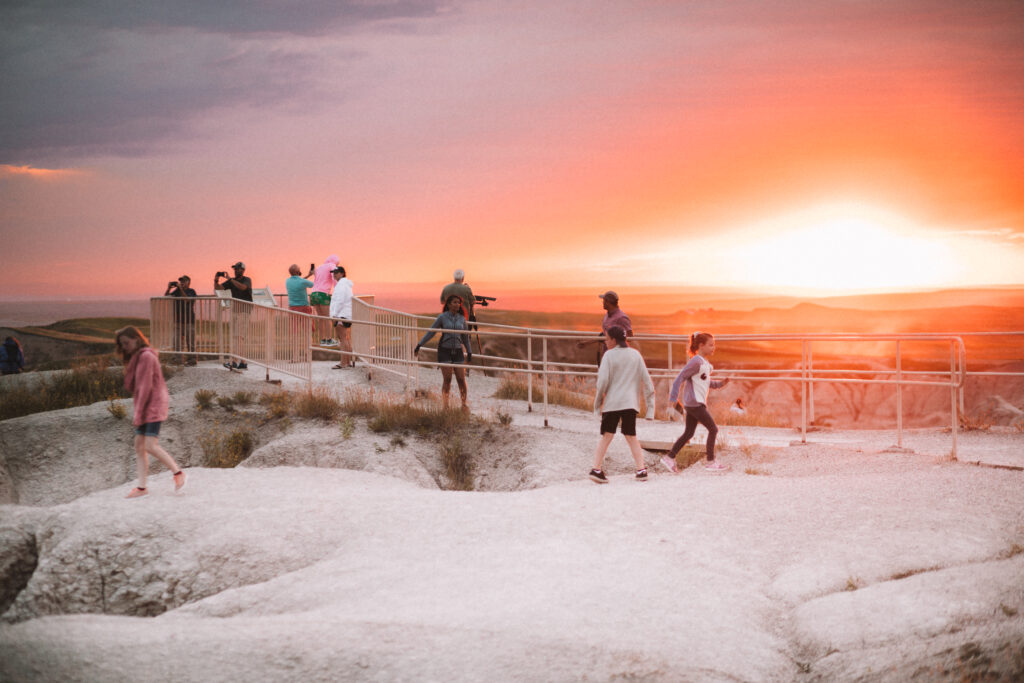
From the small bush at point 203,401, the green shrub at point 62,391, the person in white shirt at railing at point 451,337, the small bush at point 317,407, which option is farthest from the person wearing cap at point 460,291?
the green shrub at point 62,391

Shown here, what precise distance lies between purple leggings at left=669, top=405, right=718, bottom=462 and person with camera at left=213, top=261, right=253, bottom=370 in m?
9.82

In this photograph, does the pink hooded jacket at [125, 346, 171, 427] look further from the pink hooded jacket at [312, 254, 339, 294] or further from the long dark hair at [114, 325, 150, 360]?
the pink hooded jacket at [312, 254, 339, 294]

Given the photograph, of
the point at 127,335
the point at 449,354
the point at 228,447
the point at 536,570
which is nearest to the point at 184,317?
the point at 228,447

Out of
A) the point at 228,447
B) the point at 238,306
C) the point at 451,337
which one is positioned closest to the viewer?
the point at 228,447

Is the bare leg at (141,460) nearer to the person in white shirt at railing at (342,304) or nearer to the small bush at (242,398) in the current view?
the small bush at (242,398)

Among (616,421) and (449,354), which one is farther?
(449,354)

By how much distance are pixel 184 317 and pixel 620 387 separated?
11743 mm

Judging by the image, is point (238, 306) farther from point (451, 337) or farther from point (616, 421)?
point (616, 421)

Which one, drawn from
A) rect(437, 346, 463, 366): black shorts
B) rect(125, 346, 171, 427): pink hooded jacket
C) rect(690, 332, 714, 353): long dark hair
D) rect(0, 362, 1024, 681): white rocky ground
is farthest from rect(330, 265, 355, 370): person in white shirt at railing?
rect(690, 332, 714, 353): long dark hair

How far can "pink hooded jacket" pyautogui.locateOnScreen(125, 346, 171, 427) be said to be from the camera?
29.6 ft

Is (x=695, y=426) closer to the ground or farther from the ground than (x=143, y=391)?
closer to the ground

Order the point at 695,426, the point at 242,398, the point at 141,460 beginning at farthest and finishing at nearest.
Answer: the point at 242,398 → the point at 695,426 → the point at 141,460

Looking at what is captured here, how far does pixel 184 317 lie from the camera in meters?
17.5

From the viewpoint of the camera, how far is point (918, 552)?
21.5ft
